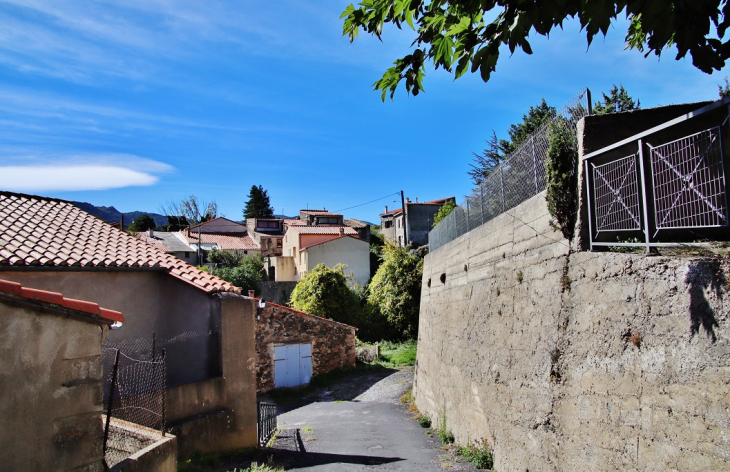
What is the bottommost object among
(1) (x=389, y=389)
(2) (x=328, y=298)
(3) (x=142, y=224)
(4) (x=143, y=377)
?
(1) (x=389, y=389)

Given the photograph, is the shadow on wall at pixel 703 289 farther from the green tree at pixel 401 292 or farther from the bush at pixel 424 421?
the green tree at pixel 401 292

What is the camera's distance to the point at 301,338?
904 inches

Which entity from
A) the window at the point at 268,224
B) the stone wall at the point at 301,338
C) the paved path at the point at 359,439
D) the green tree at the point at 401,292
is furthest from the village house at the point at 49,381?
the window at the point at 268,224

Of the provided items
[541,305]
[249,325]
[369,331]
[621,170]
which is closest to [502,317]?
[541,305]

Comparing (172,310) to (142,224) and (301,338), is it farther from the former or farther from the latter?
(142,224)

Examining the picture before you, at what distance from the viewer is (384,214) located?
6294 centimetres

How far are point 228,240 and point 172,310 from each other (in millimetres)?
Result: 48394

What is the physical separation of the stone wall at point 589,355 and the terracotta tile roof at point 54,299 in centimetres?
516

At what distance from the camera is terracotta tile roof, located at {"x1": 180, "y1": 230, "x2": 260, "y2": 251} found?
55.8 m

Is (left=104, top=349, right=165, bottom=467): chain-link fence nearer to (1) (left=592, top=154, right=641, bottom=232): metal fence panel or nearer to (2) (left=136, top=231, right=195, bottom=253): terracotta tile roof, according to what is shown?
(1) (left=592, top=154, right=641, bottom=232): metal fence panel

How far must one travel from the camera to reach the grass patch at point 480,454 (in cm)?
790

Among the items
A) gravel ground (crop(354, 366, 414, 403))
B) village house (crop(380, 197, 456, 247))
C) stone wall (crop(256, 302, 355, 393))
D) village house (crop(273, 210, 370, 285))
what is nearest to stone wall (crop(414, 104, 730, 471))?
gravel ground (crop(354, 366, 414, 403))

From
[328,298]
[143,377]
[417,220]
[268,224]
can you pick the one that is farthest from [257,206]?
[143,377]

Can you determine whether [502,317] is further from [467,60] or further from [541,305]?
[467,60]
